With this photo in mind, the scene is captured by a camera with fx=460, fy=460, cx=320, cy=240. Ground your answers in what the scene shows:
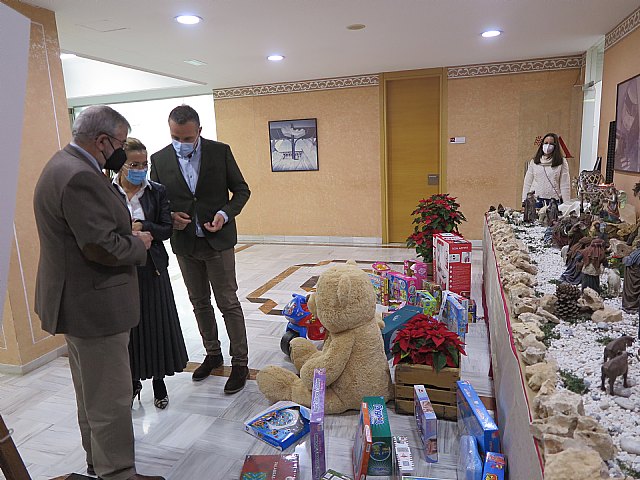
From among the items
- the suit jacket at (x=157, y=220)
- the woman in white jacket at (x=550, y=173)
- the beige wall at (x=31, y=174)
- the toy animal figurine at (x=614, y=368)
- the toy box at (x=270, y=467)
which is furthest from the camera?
the woman in white jacket at (x=550, y=173)

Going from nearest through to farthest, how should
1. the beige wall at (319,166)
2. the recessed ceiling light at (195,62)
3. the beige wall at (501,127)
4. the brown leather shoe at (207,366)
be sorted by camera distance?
1. the brown leather shoe at (207,366)
2. the recessed ceiling light at (195,62)
3. the beige wall at (501,127)
4. the beige wall at (319,166)

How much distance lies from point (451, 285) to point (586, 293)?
193cm

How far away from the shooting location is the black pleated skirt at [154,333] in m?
2.44

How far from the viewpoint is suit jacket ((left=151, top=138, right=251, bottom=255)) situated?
106 inches

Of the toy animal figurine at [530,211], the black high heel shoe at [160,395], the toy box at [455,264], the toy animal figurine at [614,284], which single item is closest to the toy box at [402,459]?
the toy animal figurine at [614,284]

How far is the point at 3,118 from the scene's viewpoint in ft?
2.73

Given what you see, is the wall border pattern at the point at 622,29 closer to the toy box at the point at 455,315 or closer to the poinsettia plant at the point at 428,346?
the toy box at the point at 455,315

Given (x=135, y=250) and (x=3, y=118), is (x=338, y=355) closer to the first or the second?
(x=135, y=250)

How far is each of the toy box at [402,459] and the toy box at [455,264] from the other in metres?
1.84

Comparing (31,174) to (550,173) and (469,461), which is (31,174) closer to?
(469,461)

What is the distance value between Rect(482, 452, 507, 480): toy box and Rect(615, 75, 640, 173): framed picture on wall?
10.9 feet

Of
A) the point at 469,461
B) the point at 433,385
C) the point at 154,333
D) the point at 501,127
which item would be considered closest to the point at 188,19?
the point at 154,333

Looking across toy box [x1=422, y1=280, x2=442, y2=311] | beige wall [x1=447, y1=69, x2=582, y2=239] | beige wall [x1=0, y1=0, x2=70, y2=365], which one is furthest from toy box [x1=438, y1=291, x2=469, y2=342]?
beige wall [x1=447, y1=69, x2=582, y2=239]

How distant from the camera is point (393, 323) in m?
3.01
